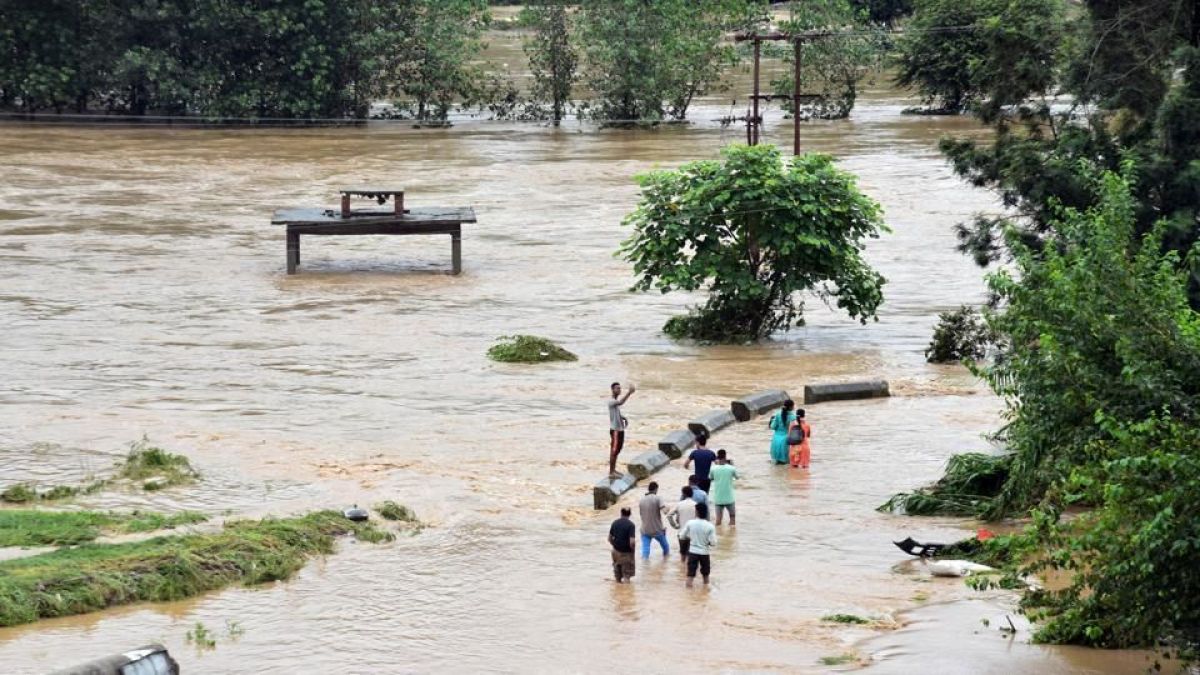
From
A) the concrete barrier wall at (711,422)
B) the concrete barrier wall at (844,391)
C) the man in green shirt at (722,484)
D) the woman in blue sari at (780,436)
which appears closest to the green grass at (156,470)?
the concrete barrier wall at (711,422)

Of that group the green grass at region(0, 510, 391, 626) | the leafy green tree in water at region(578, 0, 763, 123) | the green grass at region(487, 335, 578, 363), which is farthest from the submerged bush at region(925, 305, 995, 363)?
the leafy green tree in water at region(578, 0, 763, 123)

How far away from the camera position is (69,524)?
2091cm

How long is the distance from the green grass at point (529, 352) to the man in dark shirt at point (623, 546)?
13131 millimetres

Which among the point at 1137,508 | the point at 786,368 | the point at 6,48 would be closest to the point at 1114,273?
the point at 1137,508

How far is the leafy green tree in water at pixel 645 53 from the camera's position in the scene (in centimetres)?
7056

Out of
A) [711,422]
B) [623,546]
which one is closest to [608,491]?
[623,546]

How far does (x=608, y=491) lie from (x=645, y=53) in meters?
50.0

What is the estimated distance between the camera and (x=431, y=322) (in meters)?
35.9

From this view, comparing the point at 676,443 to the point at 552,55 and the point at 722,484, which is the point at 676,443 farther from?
the point at 552,55

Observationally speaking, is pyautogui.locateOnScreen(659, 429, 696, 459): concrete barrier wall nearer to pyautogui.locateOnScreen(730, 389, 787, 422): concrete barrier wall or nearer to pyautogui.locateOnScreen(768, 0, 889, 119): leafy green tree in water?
pyautogui.locateOnScreen(730, 389, 787, 422): concrete barrier wall

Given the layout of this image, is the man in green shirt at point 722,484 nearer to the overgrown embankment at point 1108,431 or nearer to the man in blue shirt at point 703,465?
the man in blue shirt at point 703,465

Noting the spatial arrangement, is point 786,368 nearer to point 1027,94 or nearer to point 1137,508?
point 1027,94

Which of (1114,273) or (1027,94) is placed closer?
(1114,273)

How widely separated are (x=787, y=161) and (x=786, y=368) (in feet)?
13.3
